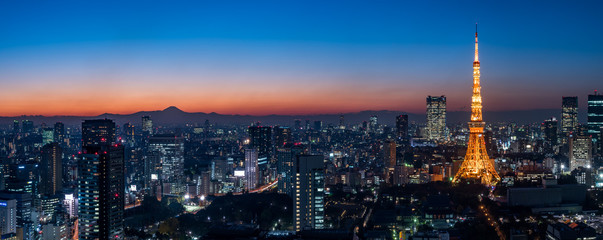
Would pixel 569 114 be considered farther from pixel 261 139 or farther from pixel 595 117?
pixel 261 139

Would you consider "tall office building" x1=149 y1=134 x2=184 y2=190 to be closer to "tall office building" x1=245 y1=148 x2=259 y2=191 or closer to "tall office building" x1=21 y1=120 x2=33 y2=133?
"tall office building" x1=245 y1=148 x2=259 y2=191

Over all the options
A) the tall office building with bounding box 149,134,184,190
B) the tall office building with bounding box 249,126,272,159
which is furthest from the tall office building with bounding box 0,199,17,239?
the tall office building with bounding box 249,126,272,159

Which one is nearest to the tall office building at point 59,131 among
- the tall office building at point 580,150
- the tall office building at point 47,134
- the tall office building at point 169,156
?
the tall office building at point 47,134

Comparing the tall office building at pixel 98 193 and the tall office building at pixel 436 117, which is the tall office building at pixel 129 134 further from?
the tall office building at pixel 436 117

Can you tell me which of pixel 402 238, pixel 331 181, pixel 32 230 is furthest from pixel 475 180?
pixel 32 230

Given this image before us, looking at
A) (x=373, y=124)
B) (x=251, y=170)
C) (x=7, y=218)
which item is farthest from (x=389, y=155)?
(x=373, y=124)
